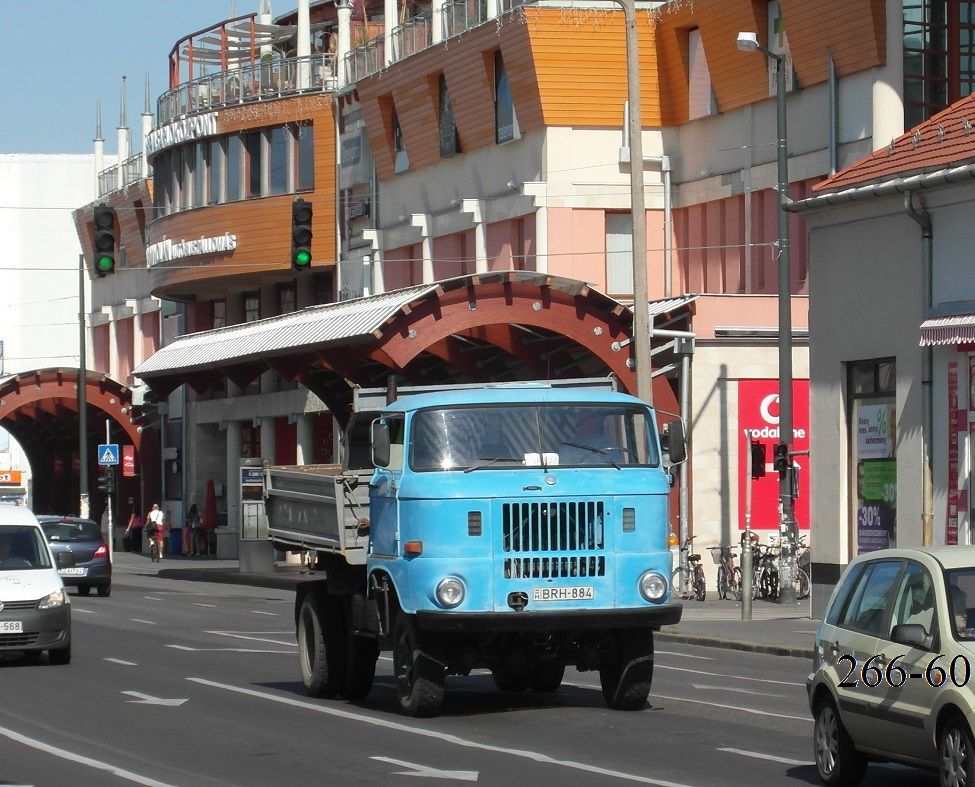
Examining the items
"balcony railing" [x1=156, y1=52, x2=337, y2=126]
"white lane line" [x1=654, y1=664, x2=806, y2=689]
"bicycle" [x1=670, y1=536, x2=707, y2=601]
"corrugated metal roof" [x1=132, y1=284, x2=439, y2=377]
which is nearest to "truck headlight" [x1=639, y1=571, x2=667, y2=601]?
"white lane line" [x1=654, y1=664, x2=806, y2=689]

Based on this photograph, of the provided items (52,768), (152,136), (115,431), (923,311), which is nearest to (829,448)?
(923,311)

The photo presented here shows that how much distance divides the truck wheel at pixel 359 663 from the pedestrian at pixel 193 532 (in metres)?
45.3

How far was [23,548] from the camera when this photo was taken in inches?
854

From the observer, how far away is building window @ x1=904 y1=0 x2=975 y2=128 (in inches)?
1455

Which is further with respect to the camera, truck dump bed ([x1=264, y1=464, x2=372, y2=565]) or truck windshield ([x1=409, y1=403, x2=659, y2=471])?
truck dump bed ([x1=264, y1=464, x2=372, y2=565])

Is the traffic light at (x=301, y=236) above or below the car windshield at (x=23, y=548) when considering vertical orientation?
above

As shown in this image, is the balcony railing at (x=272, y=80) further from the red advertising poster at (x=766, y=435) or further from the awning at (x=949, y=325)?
the awning at (x=949, y=325)

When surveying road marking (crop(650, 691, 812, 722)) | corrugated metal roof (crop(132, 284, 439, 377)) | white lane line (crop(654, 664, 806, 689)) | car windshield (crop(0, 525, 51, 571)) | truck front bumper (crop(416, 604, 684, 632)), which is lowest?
white lane line (crop(654, 664, 806, 689))

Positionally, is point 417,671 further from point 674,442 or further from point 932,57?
point 932,57

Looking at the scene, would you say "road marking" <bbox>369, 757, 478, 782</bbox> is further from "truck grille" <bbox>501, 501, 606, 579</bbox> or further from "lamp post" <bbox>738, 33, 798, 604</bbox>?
"lamp post" <bbox>738, 33, 798, 604</bbox>

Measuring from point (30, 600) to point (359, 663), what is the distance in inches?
192

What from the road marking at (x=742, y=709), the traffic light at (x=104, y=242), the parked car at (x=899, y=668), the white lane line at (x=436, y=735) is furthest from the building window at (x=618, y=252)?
the parked car at (x=899, y=668)

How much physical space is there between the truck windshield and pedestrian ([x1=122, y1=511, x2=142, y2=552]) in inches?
2133

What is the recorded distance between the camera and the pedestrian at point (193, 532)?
62.1 metres
